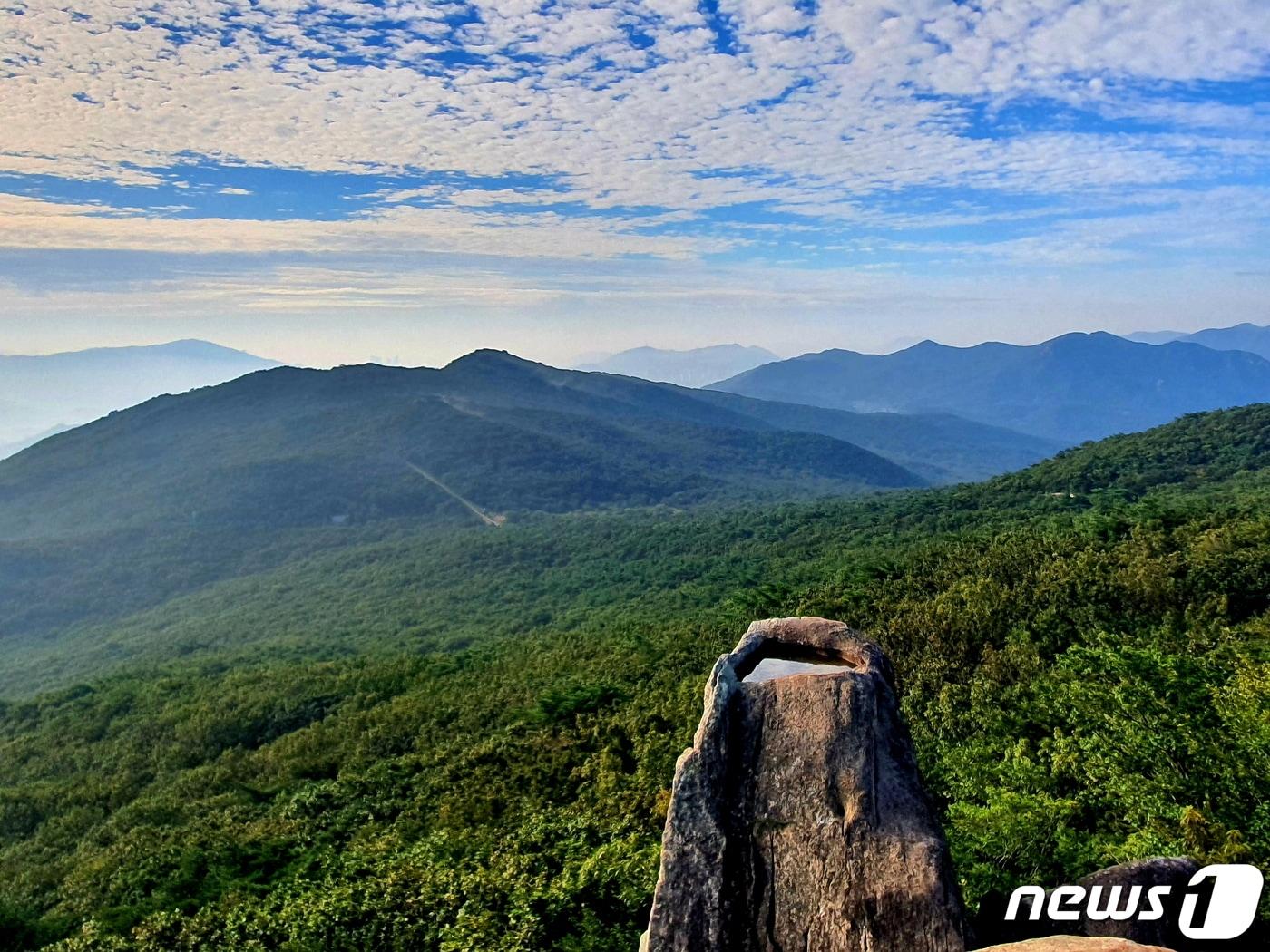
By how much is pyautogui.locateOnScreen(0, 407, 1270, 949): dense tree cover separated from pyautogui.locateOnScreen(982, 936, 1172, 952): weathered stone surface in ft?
21.8

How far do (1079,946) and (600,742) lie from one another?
74.9ft

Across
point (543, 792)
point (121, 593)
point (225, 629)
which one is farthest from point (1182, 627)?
point (121, 593)

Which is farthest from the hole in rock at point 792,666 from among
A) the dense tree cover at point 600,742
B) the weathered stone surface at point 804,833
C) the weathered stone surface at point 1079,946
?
the dense tree cover at point 600,742

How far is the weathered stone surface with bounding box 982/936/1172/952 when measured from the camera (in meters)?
6.21

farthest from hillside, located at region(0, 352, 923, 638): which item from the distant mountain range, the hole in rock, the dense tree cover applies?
the hole in rock

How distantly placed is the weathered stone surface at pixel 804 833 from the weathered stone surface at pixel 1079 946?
4.06ft

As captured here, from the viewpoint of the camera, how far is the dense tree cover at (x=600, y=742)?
52.4 feet

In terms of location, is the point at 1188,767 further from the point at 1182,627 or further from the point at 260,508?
the point at 260,508

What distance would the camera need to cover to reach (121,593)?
114 m

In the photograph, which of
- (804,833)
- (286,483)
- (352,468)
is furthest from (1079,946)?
(352,468)

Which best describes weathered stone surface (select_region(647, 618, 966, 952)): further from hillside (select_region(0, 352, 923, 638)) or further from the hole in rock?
hillside (select_region(0, 352, 923, 638))

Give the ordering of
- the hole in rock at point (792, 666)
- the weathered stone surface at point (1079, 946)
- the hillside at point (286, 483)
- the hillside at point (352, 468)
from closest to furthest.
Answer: the weathered stone surface at point (1079, 946) < the hole in rock at point (792, 666) < the hillside at point (286, 483) < the hillside at point (352, 468)

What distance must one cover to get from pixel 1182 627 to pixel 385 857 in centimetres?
2591

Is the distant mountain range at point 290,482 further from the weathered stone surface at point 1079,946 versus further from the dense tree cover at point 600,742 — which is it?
the weathered stone surface at point 1079,946
